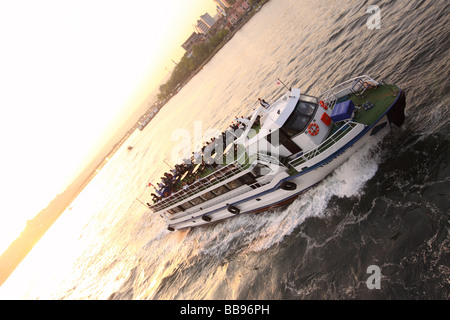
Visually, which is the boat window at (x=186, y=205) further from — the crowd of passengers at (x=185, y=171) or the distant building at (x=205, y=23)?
the distant building at (x=205, y=23)

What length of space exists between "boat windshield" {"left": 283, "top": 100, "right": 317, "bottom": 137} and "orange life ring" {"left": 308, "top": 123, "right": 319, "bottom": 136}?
1.01 ft

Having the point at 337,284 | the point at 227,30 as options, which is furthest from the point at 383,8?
the point at 227,30

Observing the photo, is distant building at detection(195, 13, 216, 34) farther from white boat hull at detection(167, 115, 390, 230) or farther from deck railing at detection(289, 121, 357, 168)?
deck railing at detection(289, 121, 357, 168)

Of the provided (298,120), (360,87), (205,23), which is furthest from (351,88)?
(205,23)

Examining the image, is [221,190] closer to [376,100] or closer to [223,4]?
[376,100]

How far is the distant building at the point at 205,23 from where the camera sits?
158375 mm

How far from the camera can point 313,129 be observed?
50.3 ft

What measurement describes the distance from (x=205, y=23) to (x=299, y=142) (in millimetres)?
167894

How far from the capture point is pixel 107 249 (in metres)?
36.8

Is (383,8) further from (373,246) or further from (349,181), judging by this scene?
(373,246)

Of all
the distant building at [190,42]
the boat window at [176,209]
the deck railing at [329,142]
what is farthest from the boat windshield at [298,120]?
the distant building at [190,42]

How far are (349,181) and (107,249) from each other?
115ft

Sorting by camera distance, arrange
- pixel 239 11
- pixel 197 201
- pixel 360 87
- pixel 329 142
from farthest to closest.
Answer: pixel 239 11
pixel 197 201
pixel 360 87
pixel 329 142
